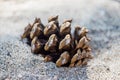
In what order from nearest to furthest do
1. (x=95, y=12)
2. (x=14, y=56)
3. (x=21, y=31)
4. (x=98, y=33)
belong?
(x=14, y=56), (x=21, y=31), (x=98, y=33), (x=95, y=12)

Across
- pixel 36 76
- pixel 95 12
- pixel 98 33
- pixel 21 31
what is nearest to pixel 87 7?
pixel 95 12

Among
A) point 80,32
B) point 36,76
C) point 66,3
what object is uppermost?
point 66,3

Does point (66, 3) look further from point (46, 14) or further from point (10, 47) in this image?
point (10, 47)

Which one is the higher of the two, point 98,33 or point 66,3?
point 66,3
